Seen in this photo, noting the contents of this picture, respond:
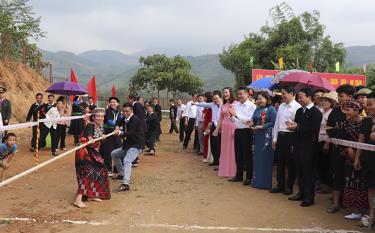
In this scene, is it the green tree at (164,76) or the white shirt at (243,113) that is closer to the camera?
the white shirt at (243,113)

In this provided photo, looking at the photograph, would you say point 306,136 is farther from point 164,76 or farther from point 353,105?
point 164,76

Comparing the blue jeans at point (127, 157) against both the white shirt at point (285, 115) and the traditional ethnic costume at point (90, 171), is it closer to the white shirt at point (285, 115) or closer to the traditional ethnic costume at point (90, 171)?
the traditional ethnic costume at point (90, 171)

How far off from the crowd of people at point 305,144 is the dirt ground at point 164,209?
30 centimetres

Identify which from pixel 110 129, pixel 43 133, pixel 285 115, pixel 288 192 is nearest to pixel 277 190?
pixel 288 192

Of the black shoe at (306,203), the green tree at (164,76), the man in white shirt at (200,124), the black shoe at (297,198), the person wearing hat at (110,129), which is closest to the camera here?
the black shoe at (306,203)

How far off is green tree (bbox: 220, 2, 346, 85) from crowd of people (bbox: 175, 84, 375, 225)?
62.4ft

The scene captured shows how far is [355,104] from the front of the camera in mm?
5742

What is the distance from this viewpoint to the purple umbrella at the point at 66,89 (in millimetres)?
12961

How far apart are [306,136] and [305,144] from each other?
0.13 meters

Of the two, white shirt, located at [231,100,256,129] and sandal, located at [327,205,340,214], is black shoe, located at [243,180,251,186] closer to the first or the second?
white shirt, located at [231,100,256,129]

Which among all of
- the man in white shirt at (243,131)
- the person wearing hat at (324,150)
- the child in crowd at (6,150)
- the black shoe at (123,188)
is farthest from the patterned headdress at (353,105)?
the child in crowd at (6,150)

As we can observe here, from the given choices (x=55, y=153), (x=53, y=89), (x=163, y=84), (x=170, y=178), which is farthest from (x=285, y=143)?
(x=163, y=84)

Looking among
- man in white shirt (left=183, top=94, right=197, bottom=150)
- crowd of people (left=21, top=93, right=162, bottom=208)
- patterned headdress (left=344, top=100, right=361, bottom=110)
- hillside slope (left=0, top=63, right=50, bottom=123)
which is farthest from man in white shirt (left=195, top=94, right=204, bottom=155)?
hillside slope (left=0, top=63, right=50, bottom=123)

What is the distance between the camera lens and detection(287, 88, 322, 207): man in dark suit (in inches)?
258
